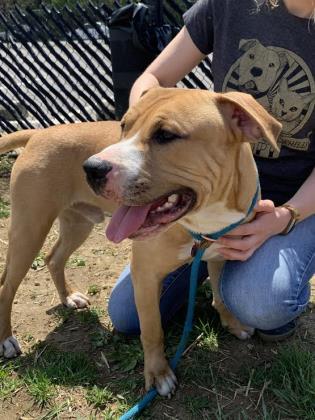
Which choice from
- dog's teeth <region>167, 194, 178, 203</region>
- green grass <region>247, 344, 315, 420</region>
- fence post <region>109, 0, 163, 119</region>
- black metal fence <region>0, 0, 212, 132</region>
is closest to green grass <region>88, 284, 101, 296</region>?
green grass <region>247, 344, 315, 420</region>

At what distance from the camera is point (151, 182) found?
2199 mm

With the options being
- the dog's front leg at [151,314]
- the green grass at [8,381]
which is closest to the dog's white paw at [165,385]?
the dog's front leg at [151,314]

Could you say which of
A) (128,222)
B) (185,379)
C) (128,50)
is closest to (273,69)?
Result: (128,222)

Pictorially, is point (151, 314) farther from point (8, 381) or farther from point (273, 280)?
point (8, 381)

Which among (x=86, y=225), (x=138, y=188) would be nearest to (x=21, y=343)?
(x=86, y=225)

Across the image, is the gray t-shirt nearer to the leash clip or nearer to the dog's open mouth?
the leash clip

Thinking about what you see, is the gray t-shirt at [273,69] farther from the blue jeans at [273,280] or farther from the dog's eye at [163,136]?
the dog's eye at [163,136]

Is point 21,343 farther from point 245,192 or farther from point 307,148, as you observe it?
point 307,148

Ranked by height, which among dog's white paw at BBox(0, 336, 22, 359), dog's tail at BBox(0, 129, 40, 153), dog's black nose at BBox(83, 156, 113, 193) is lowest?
dog's white paw at BBox(0, 336, 22, 359)

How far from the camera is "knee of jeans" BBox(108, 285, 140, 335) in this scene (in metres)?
3.31

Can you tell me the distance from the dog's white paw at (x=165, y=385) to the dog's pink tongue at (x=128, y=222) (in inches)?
36.2

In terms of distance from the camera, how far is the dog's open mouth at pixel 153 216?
2.33 meters

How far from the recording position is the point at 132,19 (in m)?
5.44

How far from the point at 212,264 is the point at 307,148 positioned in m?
0.85
